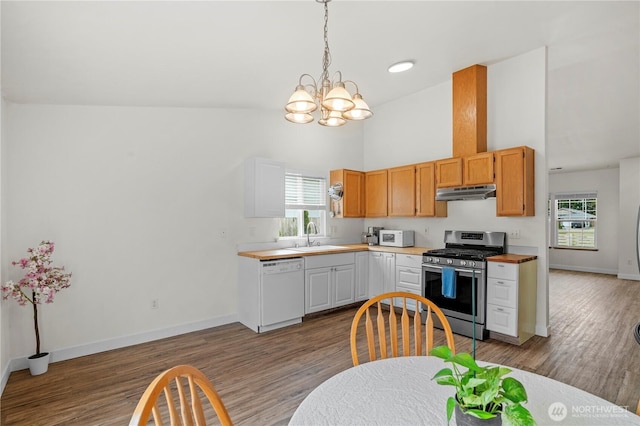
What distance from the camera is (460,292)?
383 centimetres

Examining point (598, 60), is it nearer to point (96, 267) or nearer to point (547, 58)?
point (547, 58)

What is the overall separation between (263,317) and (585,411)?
129 inches

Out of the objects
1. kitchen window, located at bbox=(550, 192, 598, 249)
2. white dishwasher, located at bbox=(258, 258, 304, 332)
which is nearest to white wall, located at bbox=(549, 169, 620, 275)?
kitchen window, located at bbox=(550, 192, 598, 249)

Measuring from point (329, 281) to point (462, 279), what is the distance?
5.71ft

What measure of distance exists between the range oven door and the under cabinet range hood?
97 centimetres

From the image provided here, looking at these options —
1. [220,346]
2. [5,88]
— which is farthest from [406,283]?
[5,88]

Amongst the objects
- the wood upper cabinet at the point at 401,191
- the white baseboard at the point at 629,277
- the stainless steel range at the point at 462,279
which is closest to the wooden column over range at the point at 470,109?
the wood upper cabinet at the point at 401,191

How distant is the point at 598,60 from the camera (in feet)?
12.2

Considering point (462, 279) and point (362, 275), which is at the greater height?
point (462, 279)

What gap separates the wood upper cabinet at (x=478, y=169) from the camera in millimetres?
3922

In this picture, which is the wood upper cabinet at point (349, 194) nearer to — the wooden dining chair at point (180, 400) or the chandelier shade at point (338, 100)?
the chandelier shade at point (338, 100)

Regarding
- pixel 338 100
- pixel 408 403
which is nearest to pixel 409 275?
pixel 338 100

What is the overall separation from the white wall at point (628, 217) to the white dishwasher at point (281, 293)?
788 centimetres

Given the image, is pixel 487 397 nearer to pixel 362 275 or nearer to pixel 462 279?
pixel 462 279
